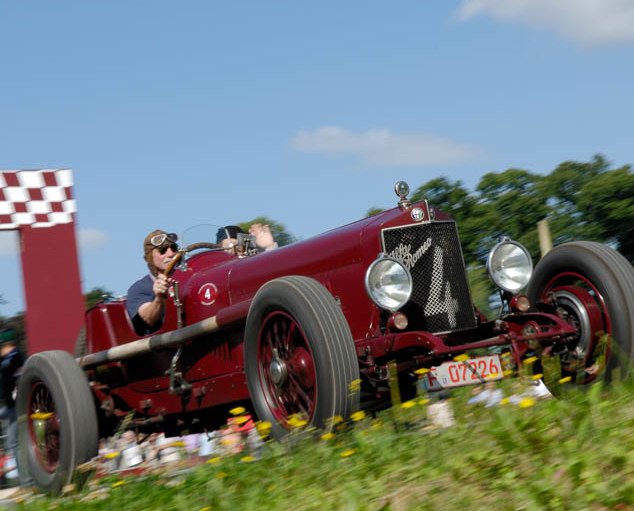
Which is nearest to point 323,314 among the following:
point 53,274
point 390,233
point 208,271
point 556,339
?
point 390,233

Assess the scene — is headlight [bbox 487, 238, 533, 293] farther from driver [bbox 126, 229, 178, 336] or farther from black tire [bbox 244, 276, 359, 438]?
driver [bbox 126, 229, 178, 336]

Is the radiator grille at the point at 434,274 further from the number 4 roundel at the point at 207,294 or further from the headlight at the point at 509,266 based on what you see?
the number 4 roundel at the point at 207,294

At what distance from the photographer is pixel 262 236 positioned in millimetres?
6430

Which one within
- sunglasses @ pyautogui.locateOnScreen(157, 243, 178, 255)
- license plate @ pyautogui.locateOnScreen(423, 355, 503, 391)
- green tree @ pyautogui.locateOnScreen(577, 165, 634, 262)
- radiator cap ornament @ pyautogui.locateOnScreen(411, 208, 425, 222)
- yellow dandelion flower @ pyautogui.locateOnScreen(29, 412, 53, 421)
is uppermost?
green tree @ pyautogui.locateOnScreen(577, 165, 634, 262)

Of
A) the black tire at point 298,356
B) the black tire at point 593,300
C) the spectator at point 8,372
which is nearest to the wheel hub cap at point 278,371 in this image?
the black tire at point 298,356

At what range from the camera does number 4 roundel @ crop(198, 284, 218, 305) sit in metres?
5.57

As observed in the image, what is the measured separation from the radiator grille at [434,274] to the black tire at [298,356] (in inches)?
27.4

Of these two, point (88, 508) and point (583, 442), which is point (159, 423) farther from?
point (583, 442)

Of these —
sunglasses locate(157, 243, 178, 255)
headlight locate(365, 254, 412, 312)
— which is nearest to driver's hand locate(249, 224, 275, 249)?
sunglasses locate(157, 243, 178, 255)

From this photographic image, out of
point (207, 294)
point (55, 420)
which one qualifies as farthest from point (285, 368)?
point (55, 420)

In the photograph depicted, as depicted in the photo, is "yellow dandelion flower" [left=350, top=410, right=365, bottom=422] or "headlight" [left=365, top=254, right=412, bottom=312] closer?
"yellow dandelion flower" [left=350, top=410, right=365, bottom=422]

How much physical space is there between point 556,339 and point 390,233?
1.06m

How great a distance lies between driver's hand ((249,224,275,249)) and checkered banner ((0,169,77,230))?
10.5ft

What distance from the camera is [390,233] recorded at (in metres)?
4.68
